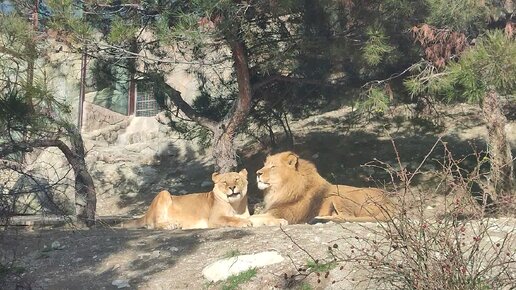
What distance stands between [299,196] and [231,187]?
0.91 metres

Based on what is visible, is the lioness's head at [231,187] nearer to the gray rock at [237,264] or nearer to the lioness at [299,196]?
the lioness at [299,196]

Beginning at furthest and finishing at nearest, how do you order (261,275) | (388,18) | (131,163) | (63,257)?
(131,163), (388,18), (63,257), (261,275)

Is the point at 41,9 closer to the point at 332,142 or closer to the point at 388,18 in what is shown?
Answer: the point at 388,18

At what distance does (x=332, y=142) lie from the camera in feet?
50.0

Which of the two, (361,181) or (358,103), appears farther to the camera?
(361,181)

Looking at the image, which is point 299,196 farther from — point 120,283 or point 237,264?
point 120,283

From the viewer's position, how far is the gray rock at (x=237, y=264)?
258 inches

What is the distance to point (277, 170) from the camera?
955 centimetres

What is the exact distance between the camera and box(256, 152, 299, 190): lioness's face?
9500mm

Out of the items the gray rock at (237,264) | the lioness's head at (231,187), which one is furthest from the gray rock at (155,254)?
the lioness's head at (231,187)

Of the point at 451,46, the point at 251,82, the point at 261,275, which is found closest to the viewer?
the point at 261,275

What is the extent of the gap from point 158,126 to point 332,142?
20.2ft

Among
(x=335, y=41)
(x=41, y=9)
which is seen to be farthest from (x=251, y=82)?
(x=41, y=9)

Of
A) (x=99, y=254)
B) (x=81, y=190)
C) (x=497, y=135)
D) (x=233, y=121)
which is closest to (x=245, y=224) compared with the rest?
(x=99, y=254)
